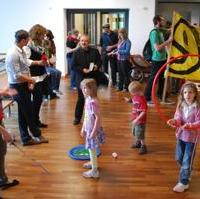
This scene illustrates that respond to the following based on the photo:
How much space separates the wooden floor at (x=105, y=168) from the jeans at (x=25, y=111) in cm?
21

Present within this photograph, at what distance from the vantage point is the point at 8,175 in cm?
428

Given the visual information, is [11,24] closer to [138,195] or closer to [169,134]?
[169,134]

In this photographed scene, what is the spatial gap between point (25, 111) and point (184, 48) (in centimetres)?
319

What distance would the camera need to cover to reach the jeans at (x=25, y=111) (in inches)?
192

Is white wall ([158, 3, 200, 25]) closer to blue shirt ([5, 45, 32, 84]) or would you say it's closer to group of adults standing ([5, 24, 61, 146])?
group of adults standing ([5, 24, 61, 146])

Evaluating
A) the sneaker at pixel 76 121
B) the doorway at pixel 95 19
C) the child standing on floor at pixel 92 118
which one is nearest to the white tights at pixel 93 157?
the child standing on floor at pixel 92 118

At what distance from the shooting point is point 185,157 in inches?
148

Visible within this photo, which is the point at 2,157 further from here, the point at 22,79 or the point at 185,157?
the point at 185,157

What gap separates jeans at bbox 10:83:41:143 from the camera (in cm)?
487

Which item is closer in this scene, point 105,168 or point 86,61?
point 105,168

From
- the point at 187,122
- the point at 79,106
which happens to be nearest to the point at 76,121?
the point at 79,106

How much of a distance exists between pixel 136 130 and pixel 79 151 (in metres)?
0.79

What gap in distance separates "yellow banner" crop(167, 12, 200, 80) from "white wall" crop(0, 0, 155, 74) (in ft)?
13.0

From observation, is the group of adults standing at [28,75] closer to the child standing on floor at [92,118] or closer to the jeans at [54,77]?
the child standing on floor at [92,118]
